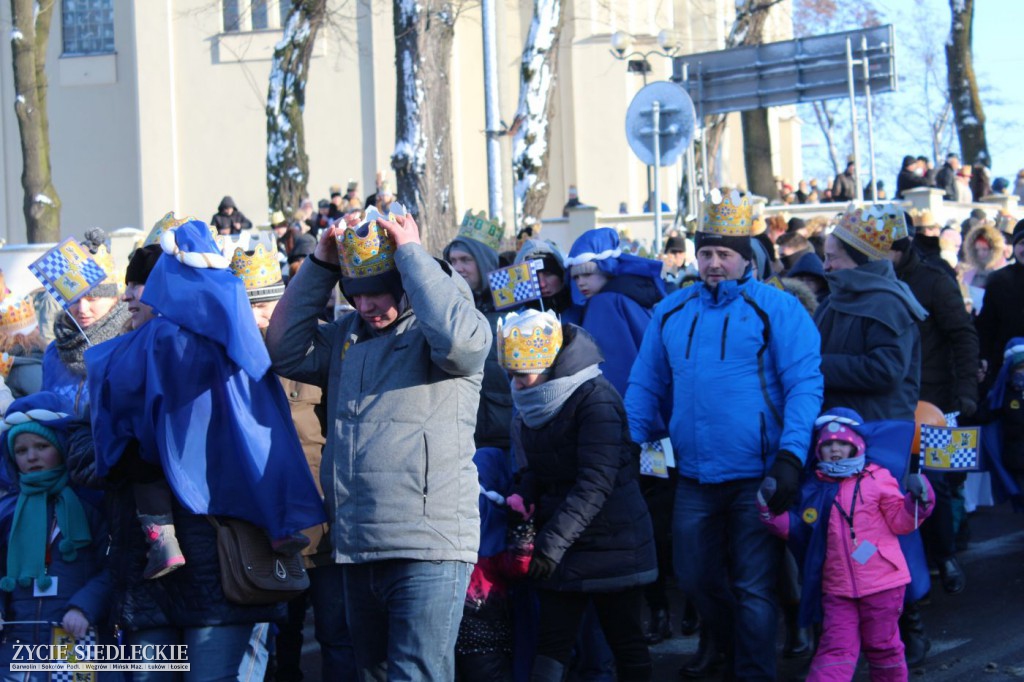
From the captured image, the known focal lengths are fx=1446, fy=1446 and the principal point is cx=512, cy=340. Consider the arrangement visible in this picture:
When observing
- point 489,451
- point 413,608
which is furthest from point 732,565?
point 413,608

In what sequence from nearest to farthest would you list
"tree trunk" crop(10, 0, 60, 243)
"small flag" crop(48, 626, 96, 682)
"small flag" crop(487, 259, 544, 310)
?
"small flag" crop(48, 626, 96, 682), "small flag" crop(487, 259, 544, 310), "tree trunk" crop(10, 0, 60, 243)

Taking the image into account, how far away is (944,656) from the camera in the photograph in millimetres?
7402

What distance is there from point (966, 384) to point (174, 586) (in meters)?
5.29

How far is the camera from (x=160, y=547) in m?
4.74

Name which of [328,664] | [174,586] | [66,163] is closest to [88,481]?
[174,586]

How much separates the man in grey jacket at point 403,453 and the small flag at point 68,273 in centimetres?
220

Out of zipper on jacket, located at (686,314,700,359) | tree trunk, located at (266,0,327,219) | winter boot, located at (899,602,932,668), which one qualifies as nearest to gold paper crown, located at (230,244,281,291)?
zipper on jacket, located at (686,314,700,359)

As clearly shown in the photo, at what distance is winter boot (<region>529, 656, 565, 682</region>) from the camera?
5863 millimetres

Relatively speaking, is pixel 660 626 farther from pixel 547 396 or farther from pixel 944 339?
pixel 547 396

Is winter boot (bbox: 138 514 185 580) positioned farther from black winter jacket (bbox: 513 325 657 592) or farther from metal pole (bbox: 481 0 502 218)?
metal pole (bbox: 481 0 502 218)

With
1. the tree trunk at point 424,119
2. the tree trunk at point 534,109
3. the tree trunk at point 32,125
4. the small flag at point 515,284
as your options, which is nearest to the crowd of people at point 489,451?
the small flag at point 515,284

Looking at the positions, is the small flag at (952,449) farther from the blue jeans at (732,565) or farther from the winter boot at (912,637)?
the blue jeans at (732,565)

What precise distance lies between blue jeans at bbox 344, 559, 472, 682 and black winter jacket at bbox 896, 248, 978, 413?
435cm

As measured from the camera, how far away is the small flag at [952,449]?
720 cm
